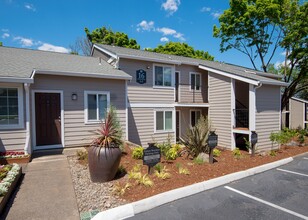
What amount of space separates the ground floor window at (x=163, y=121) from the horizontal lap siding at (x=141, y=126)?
1.28 ft

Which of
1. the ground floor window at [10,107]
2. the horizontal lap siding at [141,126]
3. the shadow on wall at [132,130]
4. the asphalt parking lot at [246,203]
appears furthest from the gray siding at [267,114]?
the ground floor window at [10,107]

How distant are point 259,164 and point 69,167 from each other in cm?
657

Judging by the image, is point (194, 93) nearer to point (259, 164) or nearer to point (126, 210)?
point (259, 164)

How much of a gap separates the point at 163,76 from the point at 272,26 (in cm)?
1284

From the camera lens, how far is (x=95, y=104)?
29.8 ft

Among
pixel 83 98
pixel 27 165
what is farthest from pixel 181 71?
pixel 27 165

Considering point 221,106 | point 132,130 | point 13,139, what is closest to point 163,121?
point 132,130

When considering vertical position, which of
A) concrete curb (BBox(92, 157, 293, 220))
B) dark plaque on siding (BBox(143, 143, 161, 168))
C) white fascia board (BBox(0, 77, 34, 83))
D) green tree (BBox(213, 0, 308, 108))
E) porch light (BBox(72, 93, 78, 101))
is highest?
green tree (BBox(213, 0, 308, 108))

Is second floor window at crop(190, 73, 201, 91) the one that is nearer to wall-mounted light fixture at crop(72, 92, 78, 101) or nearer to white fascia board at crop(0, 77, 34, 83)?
wall-mounted light fixture at crop(72, 92, 78, 101)

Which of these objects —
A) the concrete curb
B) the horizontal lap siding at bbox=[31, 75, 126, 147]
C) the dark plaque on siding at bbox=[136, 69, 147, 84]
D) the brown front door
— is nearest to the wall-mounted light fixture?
the horizontal lap siding at bbox=[31, 75, 126, 147]

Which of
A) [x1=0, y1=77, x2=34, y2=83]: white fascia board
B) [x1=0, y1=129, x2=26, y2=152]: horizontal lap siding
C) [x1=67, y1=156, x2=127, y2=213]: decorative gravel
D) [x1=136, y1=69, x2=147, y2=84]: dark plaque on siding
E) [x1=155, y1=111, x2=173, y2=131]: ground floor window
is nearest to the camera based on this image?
[x1=67, y1=156, x2=127, y2=213]: decorative gravel

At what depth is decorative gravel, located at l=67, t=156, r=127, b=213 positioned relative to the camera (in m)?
3.79

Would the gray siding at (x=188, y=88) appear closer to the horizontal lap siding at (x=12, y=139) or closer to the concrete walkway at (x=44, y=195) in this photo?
the concrete walkway at (x=44, y=195)

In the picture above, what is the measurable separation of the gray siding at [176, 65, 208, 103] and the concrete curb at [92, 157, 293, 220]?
7.62 meters
